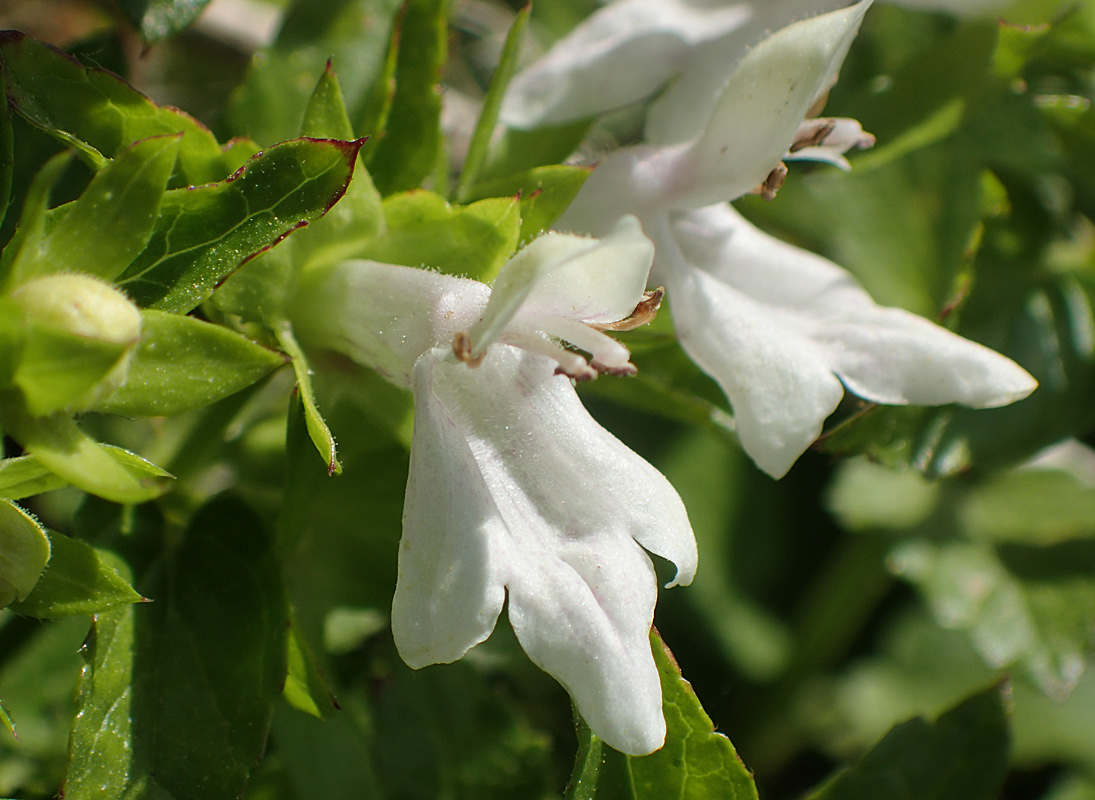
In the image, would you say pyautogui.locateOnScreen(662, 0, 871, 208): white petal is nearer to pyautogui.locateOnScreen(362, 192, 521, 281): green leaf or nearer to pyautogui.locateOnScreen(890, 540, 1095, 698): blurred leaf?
pyautogui.locateOnScreen(362, 192, 521, 281): green leaf

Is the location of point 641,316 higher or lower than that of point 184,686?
higher

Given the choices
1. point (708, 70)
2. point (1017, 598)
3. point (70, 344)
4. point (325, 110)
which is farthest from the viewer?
point (1017, 598)

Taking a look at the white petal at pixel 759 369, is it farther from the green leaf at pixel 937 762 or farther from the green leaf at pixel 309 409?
the green leaf at pixel 937 762

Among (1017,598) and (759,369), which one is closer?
(759,369)

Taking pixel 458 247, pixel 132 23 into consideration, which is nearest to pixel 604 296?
pixel 458 247

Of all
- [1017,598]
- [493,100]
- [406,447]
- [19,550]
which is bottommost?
[1017,598]

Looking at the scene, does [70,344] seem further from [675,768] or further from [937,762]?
[937,762]

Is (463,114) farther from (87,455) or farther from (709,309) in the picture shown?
(87,455)

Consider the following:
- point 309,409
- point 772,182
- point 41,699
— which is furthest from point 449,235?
point 41,699
